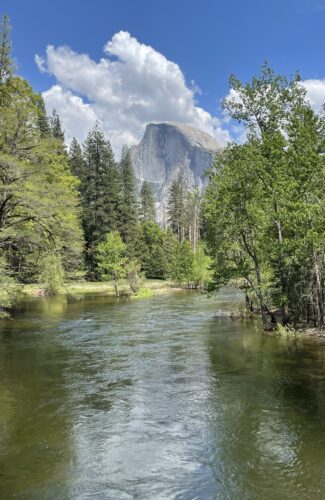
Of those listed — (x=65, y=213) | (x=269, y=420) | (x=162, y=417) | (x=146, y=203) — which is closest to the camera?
(x=269, y=420)

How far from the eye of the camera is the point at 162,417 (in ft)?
39.6

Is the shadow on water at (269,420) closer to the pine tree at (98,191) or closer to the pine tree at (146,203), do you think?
the pine tree at (98,191)

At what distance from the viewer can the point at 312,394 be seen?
539 inches

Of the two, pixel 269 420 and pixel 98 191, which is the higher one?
pixel 98 191

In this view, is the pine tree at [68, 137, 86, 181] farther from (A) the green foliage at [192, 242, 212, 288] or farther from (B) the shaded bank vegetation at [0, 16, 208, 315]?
(A) the green foliage at [192, 242, 212, 288]

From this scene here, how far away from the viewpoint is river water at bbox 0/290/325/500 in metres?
8.49

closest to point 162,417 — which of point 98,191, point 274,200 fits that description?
point 274,200

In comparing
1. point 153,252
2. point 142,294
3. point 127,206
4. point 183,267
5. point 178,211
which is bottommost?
point 142,294

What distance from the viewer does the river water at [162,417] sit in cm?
849

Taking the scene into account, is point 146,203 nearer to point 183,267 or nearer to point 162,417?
point 183,267

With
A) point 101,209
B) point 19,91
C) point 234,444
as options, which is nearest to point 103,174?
point 101,209

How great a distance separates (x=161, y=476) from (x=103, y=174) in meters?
65.7

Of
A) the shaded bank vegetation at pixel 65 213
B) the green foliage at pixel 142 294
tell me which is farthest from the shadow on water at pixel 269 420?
the green foliage at pixel 142 294

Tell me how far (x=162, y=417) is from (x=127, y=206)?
63.0m
